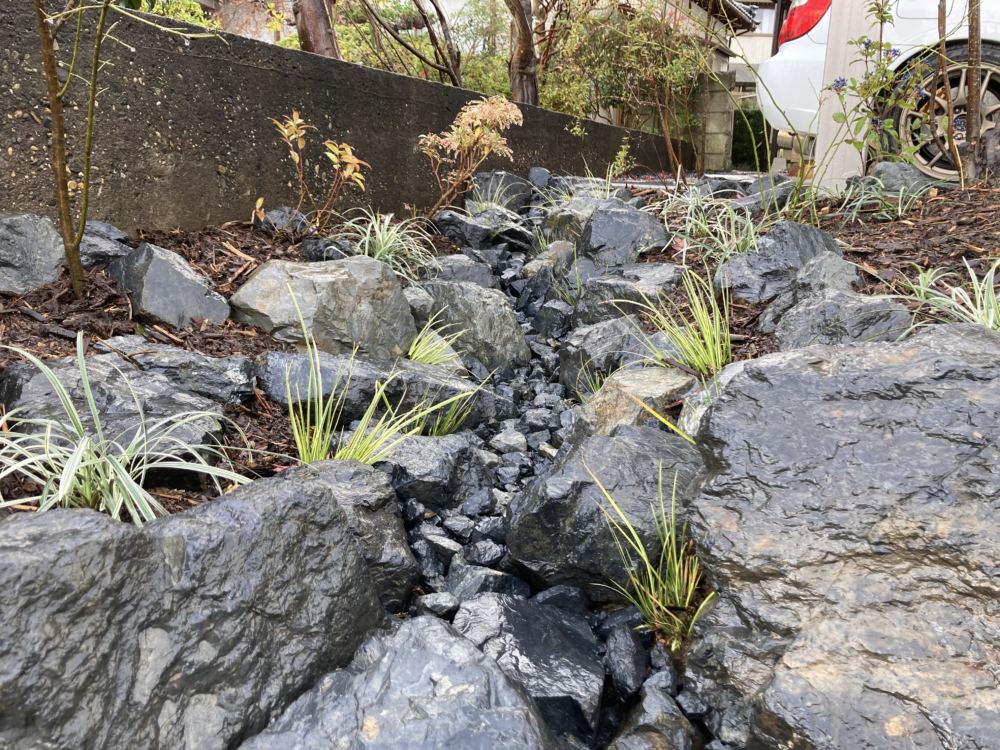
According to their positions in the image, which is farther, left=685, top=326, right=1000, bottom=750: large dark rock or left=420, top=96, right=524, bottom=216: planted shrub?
left=420, top=96, right=524, bottom=216: planted shrub

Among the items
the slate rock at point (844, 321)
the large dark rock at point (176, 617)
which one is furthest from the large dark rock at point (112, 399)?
the slate rock at point (844, 321)

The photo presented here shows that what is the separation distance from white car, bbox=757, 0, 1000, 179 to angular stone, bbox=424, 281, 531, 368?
1797mm

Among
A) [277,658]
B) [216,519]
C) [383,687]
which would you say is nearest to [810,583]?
[383,687]

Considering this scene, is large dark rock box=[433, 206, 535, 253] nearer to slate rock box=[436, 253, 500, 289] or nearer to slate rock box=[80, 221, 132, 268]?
slate rock box=[436, 253, 500, 289]

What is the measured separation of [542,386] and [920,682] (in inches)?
99.6

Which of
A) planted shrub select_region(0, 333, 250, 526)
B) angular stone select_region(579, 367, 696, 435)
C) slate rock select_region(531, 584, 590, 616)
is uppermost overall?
planted shrub select_region(0, 333, 250, 526)

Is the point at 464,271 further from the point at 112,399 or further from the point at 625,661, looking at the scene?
the point at 625,661

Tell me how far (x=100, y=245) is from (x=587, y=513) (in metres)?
2.44

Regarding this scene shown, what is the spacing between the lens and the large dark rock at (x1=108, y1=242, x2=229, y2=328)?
3.06 meters

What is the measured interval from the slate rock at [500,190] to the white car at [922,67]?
209cm

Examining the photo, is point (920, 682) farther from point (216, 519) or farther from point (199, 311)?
point (199, 311)

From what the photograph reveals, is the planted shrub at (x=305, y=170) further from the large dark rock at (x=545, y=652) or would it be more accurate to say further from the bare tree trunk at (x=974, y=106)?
the bare tree trunk at (x=974, y=106)

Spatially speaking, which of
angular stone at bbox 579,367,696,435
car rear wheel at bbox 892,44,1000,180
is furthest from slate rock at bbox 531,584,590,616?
car rear wheel at bbox 892,44,1000,180

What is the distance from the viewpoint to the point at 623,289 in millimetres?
3994
